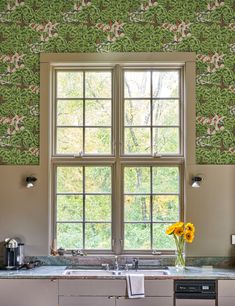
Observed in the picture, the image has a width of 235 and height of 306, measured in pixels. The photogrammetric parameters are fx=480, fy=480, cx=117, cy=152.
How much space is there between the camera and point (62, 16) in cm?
523

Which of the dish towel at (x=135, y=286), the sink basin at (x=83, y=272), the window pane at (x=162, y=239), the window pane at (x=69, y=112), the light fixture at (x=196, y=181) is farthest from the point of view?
the window pane at (x=69, y=112)

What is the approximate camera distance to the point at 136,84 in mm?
5324

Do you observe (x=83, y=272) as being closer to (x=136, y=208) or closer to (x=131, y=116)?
(x=136, y=208)

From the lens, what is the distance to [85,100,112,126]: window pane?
5.31 m

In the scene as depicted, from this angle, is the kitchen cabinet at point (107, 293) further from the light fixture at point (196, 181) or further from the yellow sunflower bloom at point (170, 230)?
the light fixture at point (196, 181)

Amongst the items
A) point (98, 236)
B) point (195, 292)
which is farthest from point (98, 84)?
point (195, 292)

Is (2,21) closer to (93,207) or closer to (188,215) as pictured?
(93,207)

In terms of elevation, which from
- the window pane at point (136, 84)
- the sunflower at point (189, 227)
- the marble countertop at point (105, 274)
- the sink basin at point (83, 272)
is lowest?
the sink basin at point (83, 272)

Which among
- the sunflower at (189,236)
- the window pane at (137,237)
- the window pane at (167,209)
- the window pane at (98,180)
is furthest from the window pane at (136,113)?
the sunflower at (189,236)

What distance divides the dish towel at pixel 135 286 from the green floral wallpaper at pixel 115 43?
1.42 meters

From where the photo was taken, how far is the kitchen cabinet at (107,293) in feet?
15.0

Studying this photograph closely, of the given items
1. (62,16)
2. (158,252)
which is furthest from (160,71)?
(158,252)

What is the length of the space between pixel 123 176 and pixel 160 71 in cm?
123

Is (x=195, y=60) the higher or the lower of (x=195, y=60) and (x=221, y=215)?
the higher
